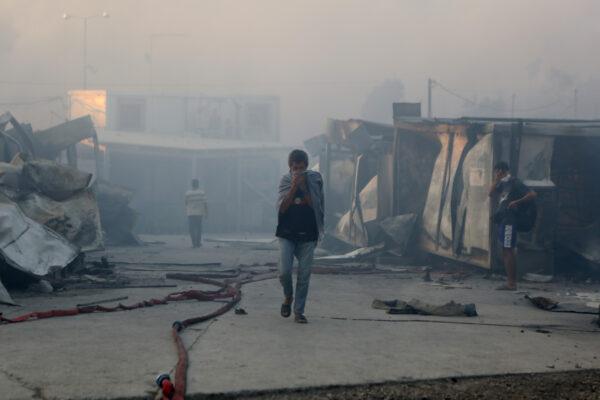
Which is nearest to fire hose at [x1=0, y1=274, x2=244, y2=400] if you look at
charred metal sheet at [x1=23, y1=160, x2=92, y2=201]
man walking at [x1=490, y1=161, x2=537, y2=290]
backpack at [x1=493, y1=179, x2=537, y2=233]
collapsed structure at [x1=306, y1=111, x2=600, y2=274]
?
charred metal sheet at [x1=23, y1=160, x2=92, y2=201]

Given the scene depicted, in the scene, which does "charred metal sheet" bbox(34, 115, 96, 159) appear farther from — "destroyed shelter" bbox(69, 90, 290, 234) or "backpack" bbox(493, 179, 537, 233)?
"backpack" bbox(493, 179, 537, 233)

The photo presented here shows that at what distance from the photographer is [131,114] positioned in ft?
150

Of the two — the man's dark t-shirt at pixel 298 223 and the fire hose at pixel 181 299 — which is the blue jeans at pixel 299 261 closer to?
the man's dark t-shirt at pixel 298 223

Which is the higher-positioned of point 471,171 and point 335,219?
point 471,171

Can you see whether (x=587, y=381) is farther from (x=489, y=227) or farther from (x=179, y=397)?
(x=489, y=227)

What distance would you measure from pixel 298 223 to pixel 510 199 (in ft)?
15.3

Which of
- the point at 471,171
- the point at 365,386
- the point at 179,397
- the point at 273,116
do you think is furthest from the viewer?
the point at 273,116

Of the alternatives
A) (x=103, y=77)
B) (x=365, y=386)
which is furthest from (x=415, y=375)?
(x=103, y=77)

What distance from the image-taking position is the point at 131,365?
5074 millimetres

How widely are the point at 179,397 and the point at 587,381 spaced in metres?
2.63

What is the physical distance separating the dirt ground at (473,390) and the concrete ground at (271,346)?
3.6 inches

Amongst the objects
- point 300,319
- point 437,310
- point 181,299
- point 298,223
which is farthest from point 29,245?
point 437,310

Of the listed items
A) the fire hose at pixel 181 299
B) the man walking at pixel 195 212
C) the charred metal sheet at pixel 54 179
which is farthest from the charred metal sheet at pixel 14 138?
the fire hose at pixel 181 299

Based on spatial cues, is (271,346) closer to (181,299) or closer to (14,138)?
(181,299)
